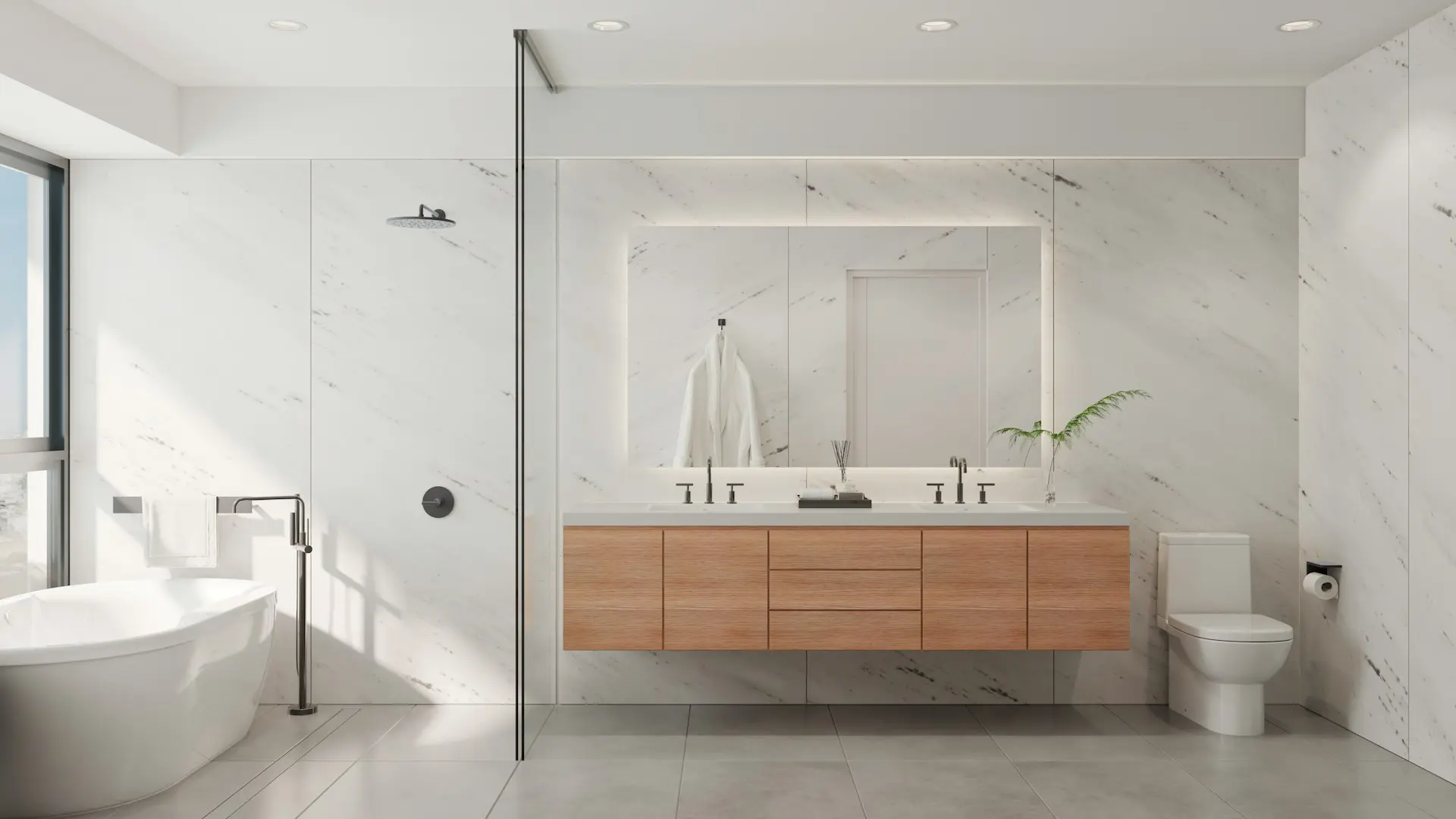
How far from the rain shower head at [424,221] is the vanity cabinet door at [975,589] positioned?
7.55 ft

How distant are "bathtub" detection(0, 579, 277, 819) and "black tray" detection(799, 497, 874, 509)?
2.12 m

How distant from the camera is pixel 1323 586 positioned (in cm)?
389

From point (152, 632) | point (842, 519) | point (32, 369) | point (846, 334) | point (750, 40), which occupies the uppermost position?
point (750, 40)

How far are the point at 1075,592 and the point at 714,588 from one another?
54.9 inches

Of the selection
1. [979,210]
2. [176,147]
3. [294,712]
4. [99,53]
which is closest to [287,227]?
[176,147]

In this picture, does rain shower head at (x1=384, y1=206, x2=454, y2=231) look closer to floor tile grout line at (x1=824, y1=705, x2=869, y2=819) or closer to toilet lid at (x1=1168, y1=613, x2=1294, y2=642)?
floor tile grout line at (x1=824, y1=705, x2=869, y2=819)

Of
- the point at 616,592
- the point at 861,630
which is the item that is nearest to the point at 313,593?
the point at 616,592

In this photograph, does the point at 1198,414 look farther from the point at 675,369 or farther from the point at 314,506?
the point at 314,506

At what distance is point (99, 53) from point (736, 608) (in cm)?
312

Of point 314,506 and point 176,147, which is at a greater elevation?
point 176,147

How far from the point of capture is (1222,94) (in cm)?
416

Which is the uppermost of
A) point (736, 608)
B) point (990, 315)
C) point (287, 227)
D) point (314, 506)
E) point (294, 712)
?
point (287, 227)

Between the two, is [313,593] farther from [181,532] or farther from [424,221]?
[424,221]

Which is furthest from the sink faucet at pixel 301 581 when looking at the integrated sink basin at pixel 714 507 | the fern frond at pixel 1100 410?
the fern frond at pixel 1100 410
